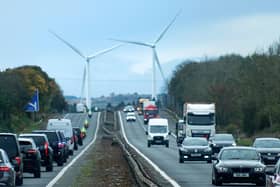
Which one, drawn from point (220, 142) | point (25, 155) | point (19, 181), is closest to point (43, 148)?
point (25, 155)

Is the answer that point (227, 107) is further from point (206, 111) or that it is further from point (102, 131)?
point (206, 111)

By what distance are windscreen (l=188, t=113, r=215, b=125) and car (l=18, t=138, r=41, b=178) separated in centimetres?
3786

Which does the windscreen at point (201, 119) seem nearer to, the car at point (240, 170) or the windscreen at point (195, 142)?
the windscreen at point (195, 142)

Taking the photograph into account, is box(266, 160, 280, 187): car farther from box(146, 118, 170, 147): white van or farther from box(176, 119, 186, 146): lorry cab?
box(146, 118, 170, 147): white van

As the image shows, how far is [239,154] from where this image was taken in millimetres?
35938

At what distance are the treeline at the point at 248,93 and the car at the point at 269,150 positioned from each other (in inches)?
1479

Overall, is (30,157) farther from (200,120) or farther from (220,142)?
(200,120)

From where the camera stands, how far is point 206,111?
255 ft

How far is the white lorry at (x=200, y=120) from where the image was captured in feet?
255

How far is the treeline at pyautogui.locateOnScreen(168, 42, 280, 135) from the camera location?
317ft

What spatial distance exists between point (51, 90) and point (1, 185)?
16590 cm

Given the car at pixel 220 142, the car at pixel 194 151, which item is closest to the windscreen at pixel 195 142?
the car at pixel 194 151

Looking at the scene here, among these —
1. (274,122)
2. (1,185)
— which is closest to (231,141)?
(274,122)

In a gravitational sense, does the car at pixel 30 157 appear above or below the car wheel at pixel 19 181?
above
